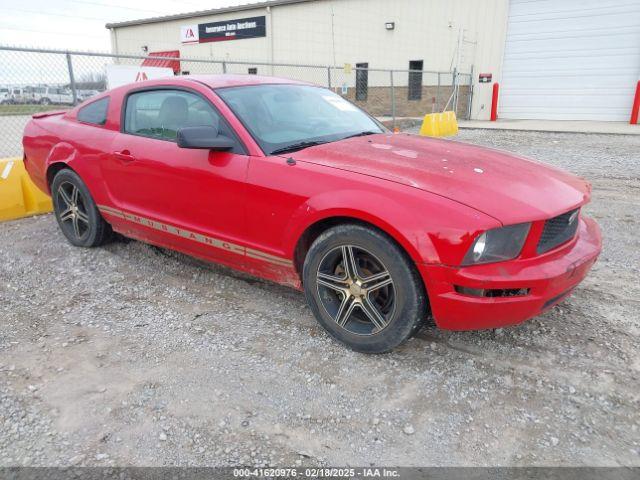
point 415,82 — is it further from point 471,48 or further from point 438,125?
point 438,125

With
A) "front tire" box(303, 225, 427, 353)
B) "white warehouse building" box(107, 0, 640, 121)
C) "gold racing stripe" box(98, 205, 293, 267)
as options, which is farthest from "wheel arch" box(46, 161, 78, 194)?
"white warehouse building" box(107, 0, 640, 121)

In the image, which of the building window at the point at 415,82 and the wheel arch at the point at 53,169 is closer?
the wheel arch at the point at 53,169

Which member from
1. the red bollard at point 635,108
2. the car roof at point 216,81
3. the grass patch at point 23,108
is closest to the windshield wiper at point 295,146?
the car roof at point 216,81

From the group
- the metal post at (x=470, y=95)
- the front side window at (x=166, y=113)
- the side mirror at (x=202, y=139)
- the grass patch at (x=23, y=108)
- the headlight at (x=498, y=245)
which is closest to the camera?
the headlight at (x=498, y=245)

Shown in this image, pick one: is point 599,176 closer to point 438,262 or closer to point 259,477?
point 438,262

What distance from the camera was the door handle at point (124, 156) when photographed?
383cm

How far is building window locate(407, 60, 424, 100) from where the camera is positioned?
2139cm

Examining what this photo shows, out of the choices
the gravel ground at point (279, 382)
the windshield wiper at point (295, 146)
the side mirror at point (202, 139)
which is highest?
the side mirror at point (202, 139)

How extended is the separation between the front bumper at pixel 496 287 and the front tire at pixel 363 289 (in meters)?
0.13

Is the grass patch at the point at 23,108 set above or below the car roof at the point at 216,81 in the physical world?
below

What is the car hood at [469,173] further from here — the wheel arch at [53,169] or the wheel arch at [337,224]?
the wheel arch at [53,169]

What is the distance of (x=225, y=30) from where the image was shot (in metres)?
27.5

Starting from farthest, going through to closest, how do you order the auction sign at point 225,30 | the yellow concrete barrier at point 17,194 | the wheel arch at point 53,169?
the auction sign at point 225,30 → the yellow concrete barrier at point 17,194 → the wheel arch at point 53,169

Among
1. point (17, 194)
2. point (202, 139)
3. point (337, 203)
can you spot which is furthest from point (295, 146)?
point (17, 194)
